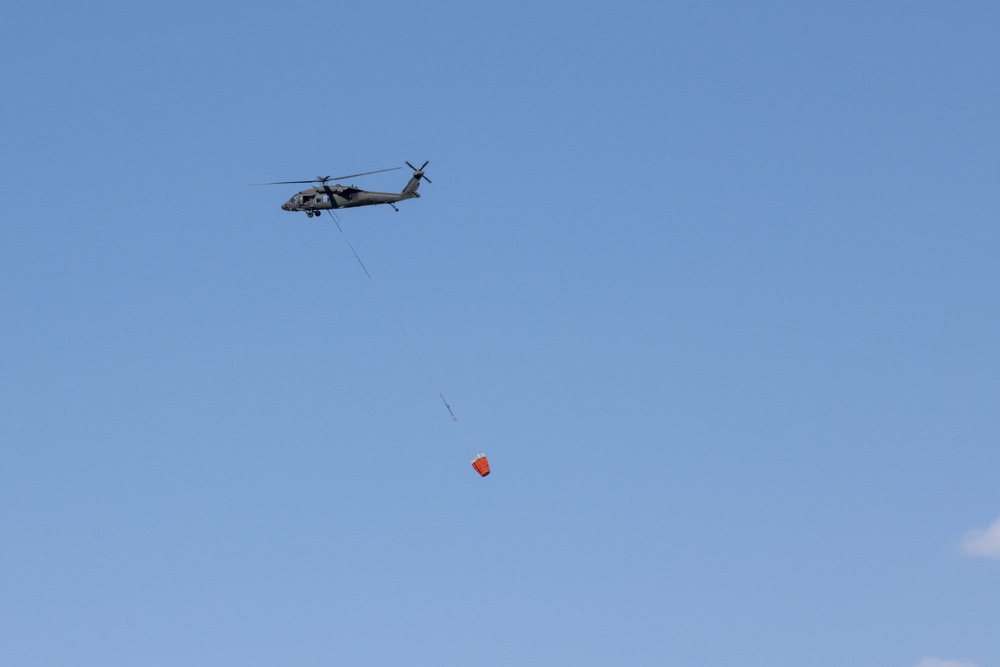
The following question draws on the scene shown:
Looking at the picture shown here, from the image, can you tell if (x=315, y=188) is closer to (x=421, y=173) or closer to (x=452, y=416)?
(x=421, y=173)

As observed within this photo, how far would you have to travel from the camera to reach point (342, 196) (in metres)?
95.1

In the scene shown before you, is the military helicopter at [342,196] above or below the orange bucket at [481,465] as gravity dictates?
above

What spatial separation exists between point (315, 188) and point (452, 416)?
76.0ft

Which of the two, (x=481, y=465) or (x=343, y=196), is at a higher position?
(x=343, y=196)

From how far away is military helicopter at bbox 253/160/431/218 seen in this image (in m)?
94.4

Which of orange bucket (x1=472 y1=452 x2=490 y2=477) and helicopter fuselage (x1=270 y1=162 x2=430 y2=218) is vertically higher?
helicopter fuselage (x1=270 y1=162 x2=430 y2=218)

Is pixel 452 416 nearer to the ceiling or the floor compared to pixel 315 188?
nearer to the floor

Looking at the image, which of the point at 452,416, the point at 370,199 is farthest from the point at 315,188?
the point at 452,416

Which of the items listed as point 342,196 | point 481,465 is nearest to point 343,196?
point 342,196

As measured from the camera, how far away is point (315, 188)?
314 ft

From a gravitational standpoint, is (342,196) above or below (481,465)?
above

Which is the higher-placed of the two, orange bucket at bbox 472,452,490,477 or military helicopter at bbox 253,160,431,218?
military helicopter at bbox 253,160,431,218

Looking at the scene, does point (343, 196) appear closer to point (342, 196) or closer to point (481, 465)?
point (342, 196)

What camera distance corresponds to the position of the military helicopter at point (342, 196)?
94.4 m
